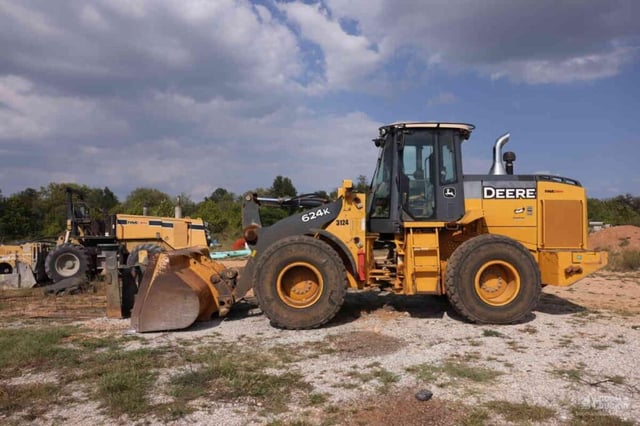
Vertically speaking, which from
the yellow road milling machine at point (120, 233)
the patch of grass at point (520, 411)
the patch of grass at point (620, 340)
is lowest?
the patch of grass at point (520, 411)

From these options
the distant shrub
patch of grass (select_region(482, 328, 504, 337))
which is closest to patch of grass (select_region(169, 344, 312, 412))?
patch of grass (select_region(482, 328, 504, 337))

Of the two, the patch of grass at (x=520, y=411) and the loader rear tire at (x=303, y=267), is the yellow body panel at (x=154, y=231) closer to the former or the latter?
the loader rear tire at (x=303, y=267)

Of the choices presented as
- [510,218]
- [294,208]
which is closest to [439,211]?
[510,218]

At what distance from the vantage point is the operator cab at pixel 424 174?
756 cm

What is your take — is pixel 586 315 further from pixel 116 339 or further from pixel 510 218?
pixel 116 339

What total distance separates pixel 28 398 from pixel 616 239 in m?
22.8

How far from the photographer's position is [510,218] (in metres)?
7.70

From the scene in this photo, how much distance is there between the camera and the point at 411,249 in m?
7.34

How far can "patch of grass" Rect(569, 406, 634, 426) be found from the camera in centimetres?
386

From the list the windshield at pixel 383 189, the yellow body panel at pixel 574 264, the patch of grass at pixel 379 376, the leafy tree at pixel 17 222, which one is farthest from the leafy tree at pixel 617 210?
the leafy tree at pixel 17 222

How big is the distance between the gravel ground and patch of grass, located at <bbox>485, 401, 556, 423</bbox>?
8cm

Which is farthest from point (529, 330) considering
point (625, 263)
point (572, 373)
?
point (625, 263)

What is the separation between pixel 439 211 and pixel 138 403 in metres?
5.09

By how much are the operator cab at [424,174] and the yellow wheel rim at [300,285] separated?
146 cm
